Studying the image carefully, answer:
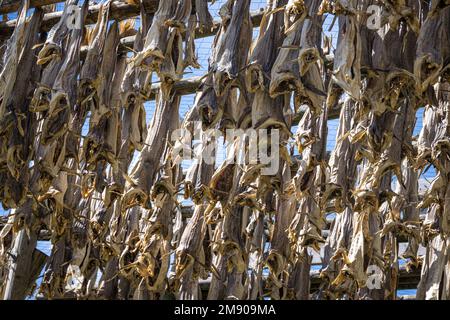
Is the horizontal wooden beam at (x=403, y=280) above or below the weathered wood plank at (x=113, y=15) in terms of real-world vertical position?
below

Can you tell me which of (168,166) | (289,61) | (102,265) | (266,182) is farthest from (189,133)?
(102,265)

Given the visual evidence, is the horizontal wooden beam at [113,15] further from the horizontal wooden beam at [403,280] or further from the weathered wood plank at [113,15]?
the horizontal wooden beam at [403,280]

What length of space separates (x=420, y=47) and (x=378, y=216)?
6.85ft

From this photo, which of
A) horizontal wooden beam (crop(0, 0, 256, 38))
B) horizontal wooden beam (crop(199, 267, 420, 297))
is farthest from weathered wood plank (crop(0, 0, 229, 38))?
horizontal wooden beam (crop(199, 267, 420, 297))

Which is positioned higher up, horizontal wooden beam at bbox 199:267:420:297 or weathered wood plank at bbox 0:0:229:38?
weathered wood plank at bbox 0:0:229:38

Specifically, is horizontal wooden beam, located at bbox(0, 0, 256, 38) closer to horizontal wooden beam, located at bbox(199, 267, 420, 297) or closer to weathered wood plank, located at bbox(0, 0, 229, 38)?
weathered wood plank, located at bbox(0, 0, 229, 38)

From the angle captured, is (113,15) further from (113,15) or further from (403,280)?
(403,280)

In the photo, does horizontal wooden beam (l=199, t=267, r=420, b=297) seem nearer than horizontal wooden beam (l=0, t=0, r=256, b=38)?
No

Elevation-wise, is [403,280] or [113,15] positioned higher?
[113,15]

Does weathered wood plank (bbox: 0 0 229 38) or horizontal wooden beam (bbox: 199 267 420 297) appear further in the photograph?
horizontal wooden beam (bbox: 199 267 420 297)

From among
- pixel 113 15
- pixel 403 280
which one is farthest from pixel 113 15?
pixel 403 280

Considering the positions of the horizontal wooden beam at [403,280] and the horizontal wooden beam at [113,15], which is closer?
the horizontal wooden beam at [113,15]

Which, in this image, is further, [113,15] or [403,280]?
[403,280]

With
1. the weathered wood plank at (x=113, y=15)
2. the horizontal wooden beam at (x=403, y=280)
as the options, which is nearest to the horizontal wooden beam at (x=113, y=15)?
the weathered wood plank at (x=113, y=15)
